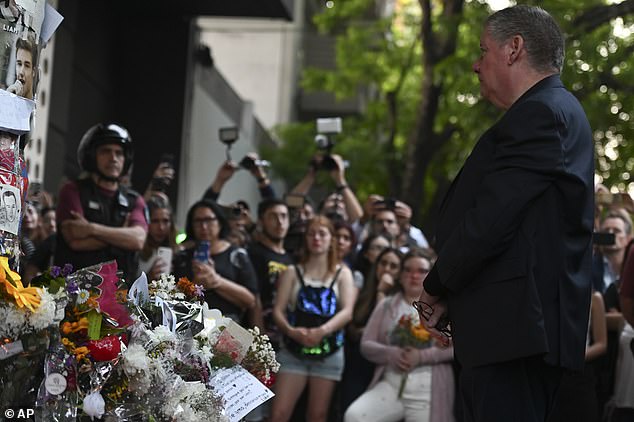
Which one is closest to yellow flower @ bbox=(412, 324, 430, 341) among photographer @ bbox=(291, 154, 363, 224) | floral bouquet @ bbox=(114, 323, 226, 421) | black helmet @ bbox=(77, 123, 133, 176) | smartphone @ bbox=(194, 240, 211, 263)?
smartphone @ bbox=(194, 240, 211, 263)

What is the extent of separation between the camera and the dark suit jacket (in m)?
4.18

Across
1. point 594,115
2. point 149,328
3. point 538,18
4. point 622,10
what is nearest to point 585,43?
point 622,10

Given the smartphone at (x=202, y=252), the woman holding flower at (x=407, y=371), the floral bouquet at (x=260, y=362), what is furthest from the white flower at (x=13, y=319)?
the woman holding flower at (x=407, y=371)

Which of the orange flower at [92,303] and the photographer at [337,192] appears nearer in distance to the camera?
the orange flower at [92,303]

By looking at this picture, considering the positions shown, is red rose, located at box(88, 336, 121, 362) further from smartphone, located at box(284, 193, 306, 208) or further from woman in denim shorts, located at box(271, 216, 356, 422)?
smartphone, located at box(284, 193, 306, 208)

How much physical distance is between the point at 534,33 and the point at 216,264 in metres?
4.54

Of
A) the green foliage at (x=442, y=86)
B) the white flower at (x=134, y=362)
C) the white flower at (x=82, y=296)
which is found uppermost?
the green foliage at (x=442, y=86)

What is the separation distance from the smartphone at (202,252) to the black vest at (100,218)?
1.62ft

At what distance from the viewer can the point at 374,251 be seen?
10.2 meters

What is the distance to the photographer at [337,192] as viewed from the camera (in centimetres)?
1119

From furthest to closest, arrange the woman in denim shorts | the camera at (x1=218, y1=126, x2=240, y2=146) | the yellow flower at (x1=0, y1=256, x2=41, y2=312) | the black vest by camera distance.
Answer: the camera at (x1=218, y1=126, x2=240, y2=146)
the woman in denim shorts
the black vest
the yellow flower at (x1=0, y1=256, x2=41, y2=312)

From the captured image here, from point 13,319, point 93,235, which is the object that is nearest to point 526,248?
point 13,319

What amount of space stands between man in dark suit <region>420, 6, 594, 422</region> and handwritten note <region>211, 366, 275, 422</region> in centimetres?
86

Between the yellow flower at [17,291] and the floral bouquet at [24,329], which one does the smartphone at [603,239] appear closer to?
the floral bouquet at [24,329]
